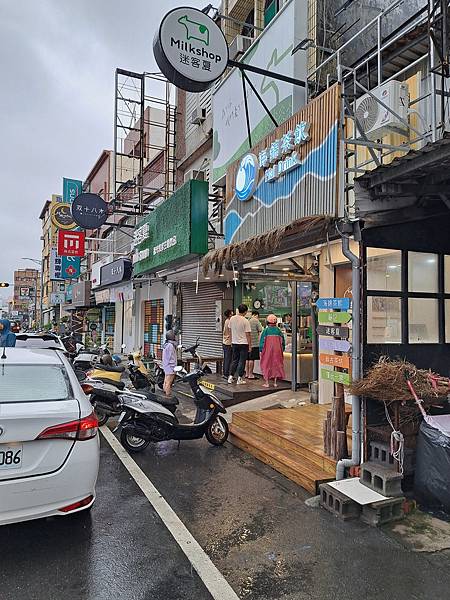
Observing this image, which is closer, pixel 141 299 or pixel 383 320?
pixel 383 320

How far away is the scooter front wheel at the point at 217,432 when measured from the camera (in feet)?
22.1

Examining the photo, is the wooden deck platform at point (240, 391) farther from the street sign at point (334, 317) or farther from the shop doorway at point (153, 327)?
the shop doorway at point (153, 327)

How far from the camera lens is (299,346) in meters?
10.9

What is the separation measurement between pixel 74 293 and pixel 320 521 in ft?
89.0

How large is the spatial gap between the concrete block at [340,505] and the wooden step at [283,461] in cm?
35

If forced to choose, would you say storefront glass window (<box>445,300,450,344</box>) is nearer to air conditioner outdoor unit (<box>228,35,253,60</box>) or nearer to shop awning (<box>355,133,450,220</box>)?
shop awning (<box>355,133,450,220</box>)

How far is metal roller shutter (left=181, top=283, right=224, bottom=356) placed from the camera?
14.3 m

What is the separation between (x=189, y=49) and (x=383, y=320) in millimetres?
5579

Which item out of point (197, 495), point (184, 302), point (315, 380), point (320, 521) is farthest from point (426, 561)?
point (184, 302)

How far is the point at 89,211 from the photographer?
17219mm

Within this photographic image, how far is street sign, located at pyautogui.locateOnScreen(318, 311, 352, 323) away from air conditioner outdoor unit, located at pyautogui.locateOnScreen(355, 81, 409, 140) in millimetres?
2394

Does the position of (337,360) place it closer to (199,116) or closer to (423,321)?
(423,321)

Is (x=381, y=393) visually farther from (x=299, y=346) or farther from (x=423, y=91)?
(x=299, y=346)

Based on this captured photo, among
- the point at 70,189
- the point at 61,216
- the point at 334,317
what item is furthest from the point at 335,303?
the point at 70,189
